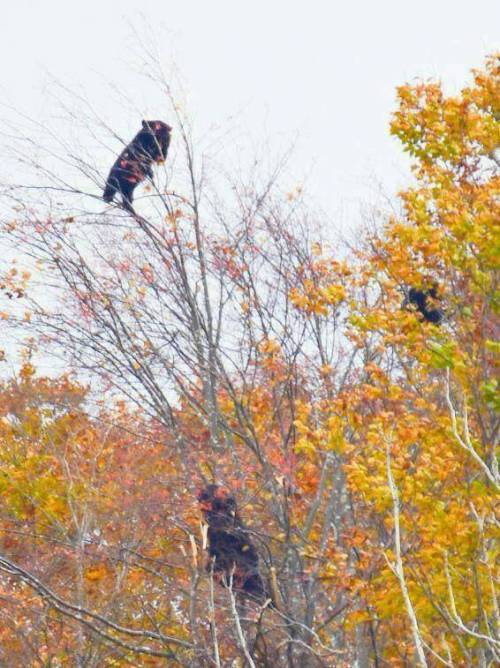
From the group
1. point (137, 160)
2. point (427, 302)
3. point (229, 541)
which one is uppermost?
point (137, 160)

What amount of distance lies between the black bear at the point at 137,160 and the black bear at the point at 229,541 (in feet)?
10.8

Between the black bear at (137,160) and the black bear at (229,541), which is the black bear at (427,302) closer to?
the black bear at (229,541)

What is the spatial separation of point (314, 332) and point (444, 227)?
4.04m

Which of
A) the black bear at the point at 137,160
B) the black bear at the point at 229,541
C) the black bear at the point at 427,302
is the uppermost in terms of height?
the black bear at the point at 137,160

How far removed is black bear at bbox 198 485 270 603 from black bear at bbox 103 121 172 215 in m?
3.29

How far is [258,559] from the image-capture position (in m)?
10.4

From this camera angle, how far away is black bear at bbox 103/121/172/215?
11.6 m

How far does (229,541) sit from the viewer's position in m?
10.6

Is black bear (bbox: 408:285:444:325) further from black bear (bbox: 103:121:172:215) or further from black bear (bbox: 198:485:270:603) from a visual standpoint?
black bear (bbox: 103:121:172:215)

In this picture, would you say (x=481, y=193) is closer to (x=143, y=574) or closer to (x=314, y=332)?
(x=314, y=332)

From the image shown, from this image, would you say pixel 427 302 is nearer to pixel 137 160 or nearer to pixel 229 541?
Result: pixel 229 541

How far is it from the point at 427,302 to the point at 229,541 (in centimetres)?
328

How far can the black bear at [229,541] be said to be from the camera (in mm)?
10375

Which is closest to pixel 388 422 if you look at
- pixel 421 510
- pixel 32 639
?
pixel 421 510
